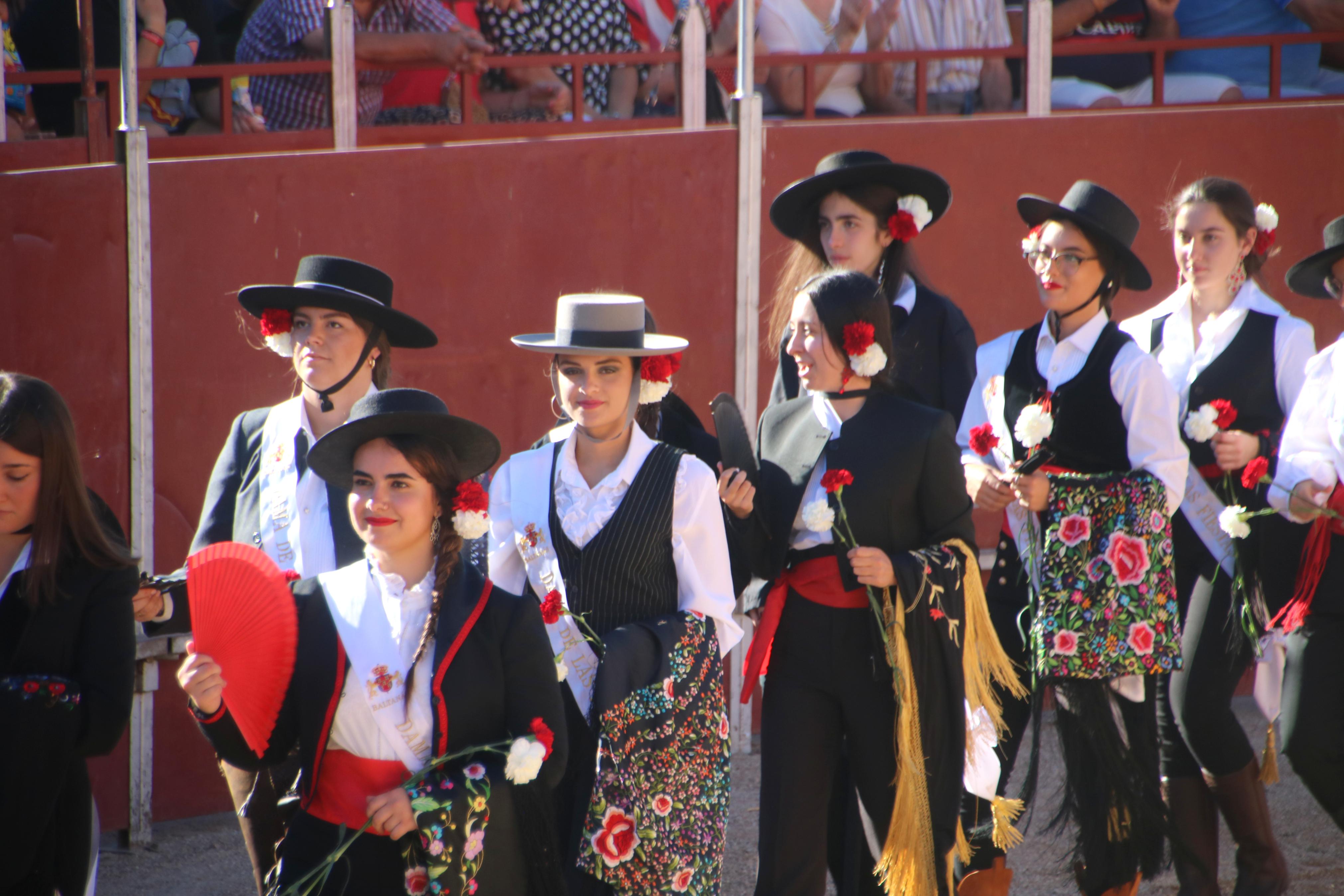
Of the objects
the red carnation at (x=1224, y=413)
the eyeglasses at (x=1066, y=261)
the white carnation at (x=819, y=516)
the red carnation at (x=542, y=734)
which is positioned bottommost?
the red carnation at (x=542, y=734)

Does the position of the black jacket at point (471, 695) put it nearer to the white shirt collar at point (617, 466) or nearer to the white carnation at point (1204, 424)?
the white shirt collar at point (617, 466)

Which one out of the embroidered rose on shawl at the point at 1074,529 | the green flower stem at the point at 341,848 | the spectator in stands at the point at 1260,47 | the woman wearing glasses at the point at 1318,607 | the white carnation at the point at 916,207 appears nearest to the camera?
the green flower stem at the point at 341,848

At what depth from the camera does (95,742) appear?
9.95 ft

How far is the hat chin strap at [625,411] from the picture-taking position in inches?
147

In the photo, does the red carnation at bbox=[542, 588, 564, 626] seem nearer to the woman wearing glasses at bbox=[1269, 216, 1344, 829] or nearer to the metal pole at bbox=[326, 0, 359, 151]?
the woman wearing glasses at bbox=[1269, 216, 1344, 829]

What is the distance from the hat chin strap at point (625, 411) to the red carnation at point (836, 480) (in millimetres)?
530

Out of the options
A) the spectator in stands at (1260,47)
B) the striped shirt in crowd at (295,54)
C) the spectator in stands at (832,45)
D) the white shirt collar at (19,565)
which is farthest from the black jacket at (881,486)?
the spectator in stands at (1260,47)

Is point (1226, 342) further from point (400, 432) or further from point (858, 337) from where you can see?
point (400, 432)

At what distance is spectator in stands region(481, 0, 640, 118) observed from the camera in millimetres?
6637

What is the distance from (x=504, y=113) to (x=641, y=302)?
303 cm

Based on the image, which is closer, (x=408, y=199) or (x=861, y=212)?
(x=861, y=212)

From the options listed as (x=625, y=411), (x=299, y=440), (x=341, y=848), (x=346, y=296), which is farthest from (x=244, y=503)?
(x=341, y=848)

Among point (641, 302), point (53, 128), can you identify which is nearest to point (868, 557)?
point (641, 302)

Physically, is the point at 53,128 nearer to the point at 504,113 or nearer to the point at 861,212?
the point at 504,113
